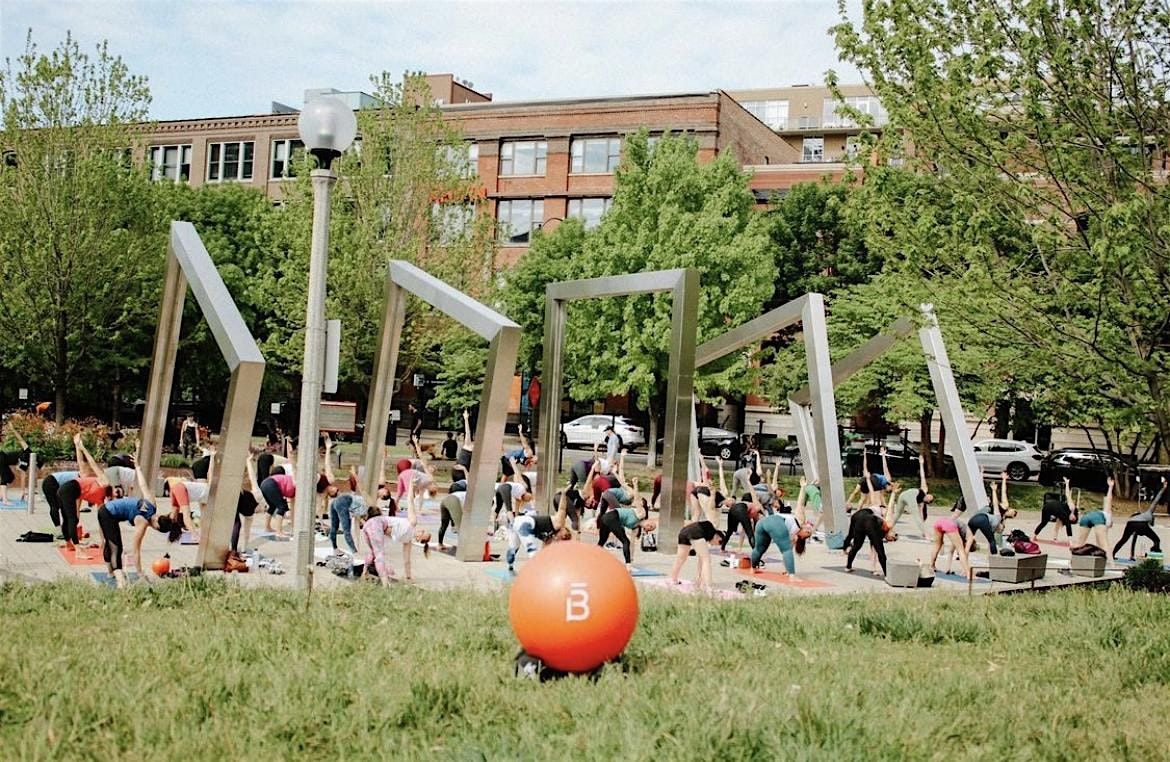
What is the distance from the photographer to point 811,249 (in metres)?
46.5

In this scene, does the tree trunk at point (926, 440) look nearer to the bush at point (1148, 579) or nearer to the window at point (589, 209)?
the bush at point (1148, 579)

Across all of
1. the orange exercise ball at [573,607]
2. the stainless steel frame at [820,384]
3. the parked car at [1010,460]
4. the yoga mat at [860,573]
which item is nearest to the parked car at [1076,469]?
the parked car at [1010,460]

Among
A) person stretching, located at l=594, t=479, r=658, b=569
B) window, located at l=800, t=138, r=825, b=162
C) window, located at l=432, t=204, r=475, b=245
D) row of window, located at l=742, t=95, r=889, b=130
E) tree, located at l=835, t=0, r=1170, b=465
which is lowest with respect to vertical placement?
person stretching, located at l=594, t=479, r=658, b=569

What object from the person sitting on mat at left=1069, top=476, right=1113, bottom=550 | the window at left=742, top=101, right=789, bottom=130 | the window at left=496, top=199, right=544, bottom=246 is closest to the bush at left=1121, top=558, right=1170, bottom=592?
the person sitting on mat at left=1069, top=476, right=1113, bottom=550

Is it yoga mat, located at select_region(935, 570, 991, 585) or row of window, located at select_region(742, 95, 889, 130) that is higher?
row of window, located at select_region(742, 95, 889, 130)

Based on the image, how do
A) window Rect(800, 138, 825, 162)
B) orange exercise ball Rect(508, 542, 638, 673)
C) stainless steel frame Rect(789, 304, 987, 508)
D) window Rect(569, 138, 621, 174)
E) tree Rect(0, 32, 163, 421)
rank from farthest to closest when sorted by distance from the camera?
1. window Rect(800, 138, 825, 162)
2. window Rect(569, 138, 621, 174)
3. tree Rect(0, 32, 163, 421)
4. stainless steel frame Rect(789, 304, 987, 508)
5. orange exercise ball Rect(508, 542, 638, 673)

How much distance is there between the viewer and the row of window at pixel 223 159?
204ft

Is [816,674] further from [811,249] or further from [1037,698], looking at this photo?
[811,249]

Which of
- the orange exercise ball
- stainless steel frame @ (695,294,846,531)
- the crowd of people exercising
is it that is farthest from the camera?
stainless steel frame @ (695,294,846,531)

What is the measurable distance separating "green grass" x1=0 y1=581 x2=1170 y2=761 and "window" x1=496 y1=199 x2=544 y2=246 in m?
47.4

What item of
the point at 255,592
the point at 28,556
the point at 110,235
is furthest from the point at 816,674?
the point at 110,235

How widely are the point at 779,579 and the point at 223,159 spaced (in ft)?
178

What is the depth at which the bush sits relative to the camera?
50.7 feet

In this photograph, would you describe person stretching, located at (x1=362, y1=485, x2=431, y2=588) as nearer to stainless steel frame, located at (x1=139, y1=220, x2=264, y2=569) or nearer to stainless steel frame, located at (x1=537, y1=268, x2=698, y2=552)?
stainless steel frame, located at (x1=139, y1=220, x2=264, y2=569)
